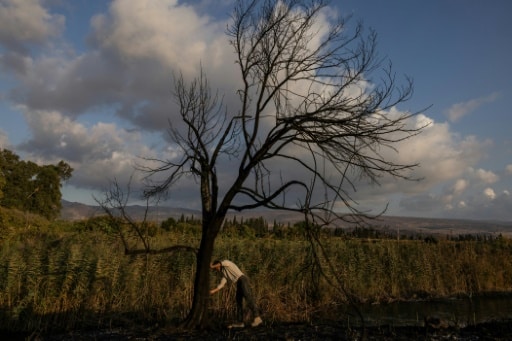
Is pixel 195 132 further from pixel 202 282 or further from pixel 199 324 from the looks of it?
pixel 199 324

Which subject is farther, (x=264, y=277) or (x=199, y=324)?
(x=264, y=277)

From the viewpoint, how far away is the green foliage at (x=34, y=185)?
42.3 metres

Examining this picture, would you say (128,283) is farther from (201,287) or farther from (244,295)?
(201,287)

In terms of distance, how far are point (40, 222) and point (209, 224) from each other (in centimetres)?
1730

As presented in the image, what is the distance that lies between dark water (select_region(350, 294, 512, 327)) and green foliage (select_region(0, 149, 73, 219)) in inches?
1309

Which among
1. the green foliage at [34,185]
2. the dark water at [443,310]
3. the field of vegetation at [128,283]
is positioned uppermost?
the green foliage at [34,185]

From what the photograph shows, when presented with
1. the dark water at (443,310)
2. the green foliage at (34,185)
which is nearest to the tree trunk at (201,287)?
the dark water at (443,310)

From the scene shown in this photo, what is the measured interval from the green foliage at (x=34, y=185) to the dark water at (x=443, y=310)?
33.3m

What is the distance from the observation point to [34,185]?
153ft

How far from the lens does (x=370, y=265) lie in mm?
21531

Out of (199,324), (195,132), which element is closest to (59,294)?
(199,324)

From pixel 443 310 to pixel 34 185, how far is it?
40.8 m

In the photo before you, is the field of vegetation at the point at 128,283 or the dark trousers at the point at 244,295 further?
the field of vegetation at the point at 128,283

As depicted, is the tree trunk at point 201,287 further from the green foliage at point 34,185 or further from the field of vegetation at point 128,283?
the green foliage at point 34,185
